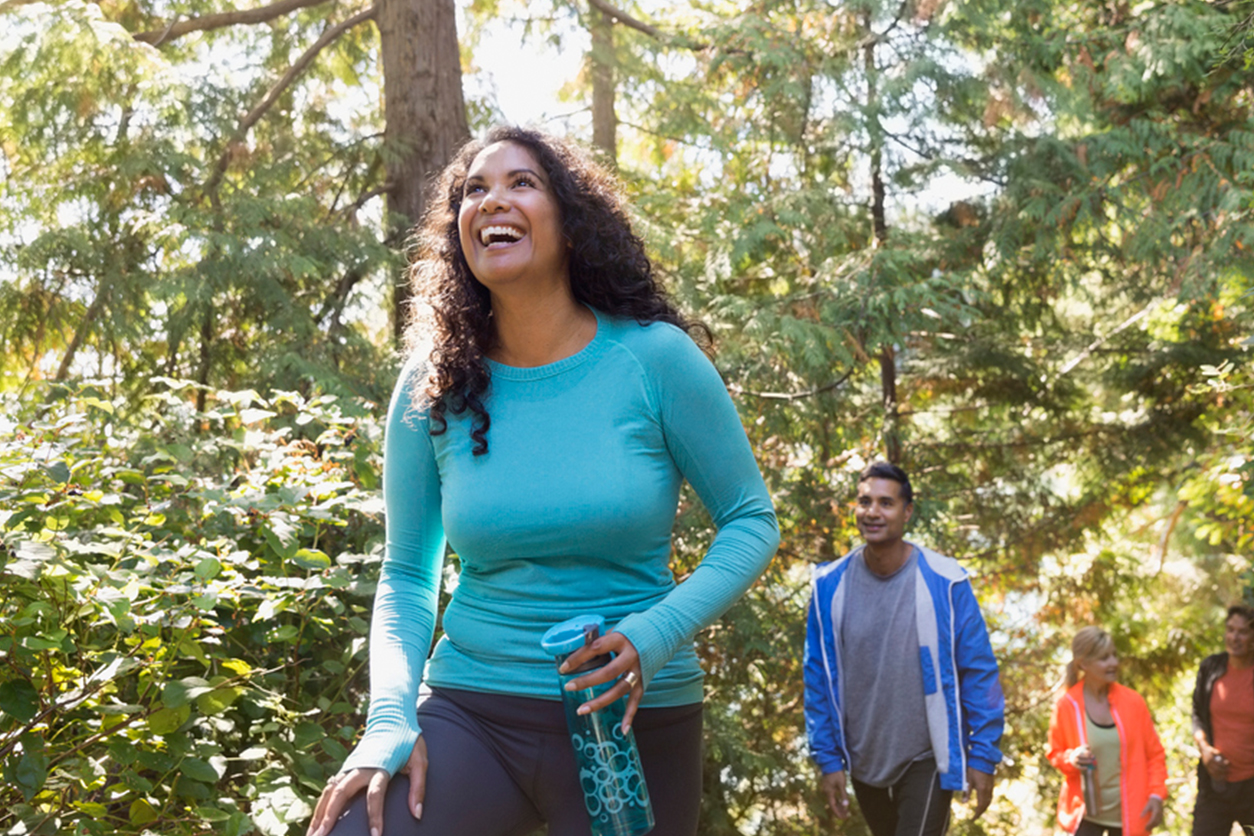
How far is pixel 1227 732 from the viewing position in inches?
245

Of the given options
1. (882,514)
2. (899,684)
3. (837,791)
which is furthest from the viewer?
(882,514)

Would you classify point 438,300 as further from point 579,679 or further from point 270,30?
point 270,30

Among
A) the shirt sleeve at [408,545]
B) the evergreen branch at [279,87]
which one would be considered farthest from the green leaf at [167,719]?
the evergreen branch at [279,87]

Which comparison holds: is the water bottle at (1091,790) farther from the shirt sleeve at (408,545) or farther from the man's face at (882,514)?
the shirt sleeve at (408,545)

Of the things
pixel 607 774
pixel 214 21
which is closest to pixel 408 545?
pixel 607 774

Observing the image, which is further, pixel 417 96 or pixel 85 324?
pixel 417 96

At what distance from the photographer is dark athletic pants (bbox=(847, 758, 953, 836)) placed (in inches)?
156

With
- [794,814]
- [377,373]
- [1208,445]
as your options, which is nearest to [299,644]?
[377,373]

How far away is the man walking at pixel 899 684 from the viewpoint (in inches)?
159

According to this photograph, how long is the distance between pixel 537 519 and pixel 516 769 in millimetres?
394

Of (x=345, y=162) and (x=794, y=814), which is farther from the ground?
(x=345, y=162)

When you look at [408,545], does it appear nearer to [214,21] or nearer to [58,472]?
[58,472]

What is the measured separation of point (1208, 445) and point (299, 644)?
949 cm

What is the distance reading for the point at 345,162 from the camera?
25.5ft
